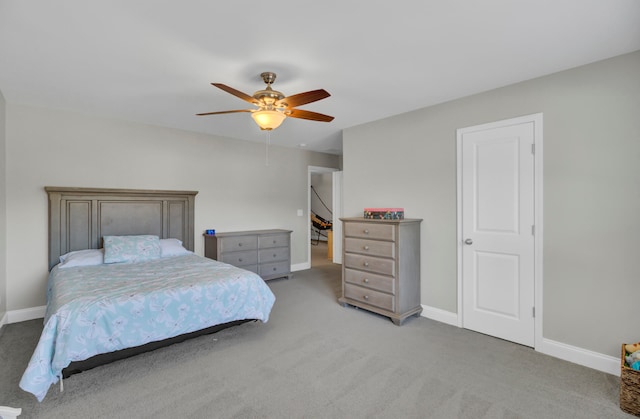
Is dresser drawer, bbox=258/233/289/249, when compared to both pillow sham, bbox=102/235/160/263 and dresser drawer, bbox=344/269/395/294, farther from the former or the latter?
dresser drawer, bbox=344/269/395/294

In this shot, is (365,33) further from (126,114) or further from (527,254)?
Result: (126,114)

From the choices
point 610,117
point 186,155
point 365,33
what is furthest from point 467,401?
point 186,155

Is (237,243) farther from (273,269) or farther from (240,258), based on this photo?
(273,269)

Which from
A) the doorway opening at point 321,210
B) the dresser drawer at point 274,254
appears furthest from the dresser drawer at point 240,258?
the doorway opening at point 321,210

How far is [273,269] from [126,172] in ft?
8.30

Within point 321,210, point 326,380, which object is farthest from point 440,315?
point 321,210

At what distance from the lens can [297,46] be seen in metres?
2.16

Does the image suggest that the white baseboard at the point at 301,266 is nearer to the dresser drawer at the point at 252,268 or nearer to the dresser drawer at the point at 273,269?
the dresser drawer at the point at 273,269

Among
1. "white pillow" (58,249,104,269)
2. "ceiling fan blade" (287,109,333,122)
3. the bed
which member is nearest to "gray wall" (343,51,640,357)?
"ceiling fan blade" (287,109,333,122)

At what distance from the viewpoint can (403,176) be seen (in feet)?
12.2

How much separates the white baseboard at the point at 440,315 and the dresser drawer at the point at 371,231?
3.19 feet

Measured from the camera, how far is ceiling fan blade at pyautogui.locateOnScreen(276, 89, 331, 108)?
2.21 m

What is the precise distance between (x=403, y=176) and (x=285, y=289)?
2.38 metres

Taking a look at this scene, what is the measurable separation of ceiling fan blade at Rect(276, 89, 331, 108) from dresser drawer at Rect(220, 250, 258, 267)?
278 centimetres
